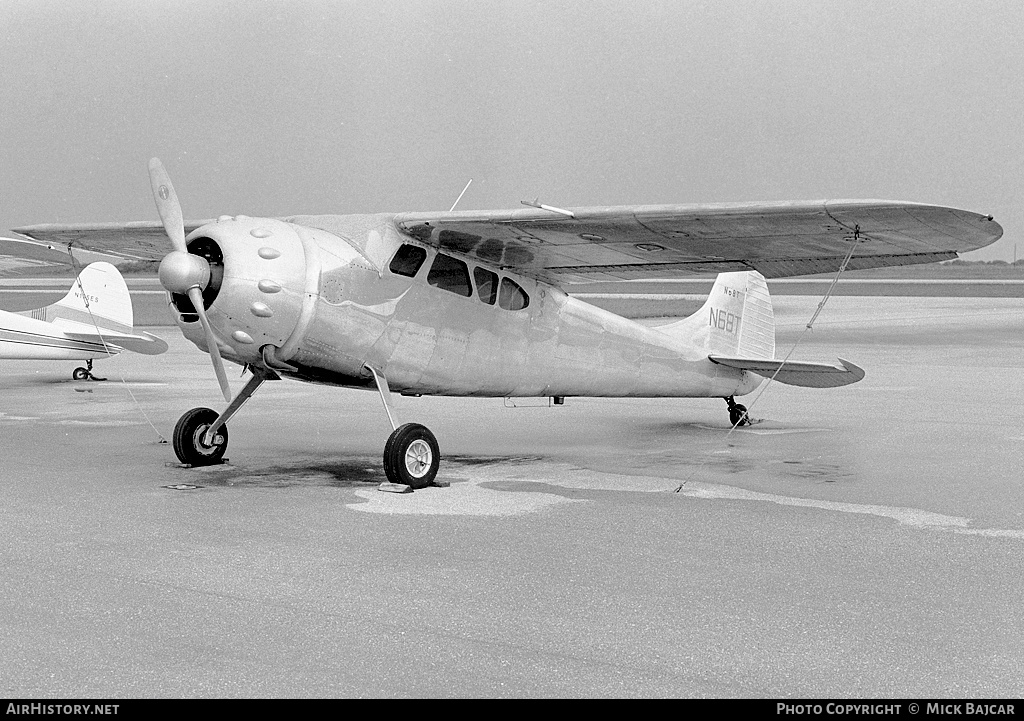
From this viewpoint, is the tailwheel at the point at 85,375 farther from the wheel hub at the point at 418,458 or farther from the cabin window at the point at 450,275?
the wheel hub at the point at 418,458

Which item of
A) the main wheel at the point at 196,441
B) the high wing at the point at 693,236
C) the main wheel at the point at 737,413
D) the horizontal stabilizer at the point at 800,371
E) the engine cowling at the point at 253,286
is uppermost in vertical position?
the high wing at the point at 693,236

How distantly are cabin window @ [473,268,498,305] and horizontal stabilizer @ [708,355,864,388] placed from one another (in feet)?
12.2

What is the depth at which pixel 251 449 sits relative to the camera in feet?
36.3

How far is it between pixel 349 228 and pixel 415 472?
2188mm

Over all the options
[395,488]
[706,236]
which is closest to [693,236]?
[706,236]

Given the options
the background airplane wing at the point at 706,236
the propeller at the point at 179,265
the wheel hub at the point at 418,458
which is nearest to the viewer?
the background airplane wing at the point at 706,236

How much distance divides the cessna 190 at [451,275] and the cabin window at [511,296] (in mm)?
15

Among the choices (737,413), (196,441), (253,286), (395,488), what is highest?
(253,286)

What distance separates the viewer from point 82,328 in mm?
18766

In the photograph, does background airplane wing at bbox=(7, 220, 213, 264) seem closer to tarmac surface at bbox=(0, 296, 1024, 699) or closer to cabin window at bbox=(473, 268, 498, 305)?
tarmac surface at bbox=(0, 296, 1024, 699)

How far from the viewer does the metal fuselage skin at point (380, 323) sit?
8438mm

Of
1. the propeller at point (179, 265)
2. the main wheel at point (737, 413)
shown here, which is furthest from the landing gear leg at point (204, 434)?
the main wheel at point (737, 413)

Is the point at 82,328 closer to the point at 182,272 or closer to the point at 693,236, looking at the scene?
the point at 182,272

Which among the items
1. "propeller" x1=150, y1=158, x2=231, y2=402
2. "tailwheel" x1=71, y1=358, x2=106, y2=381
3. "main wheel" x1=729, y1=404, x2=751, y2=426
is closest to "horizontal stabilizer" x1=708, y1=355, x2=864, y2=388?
"main wheel" x1=729, y1=404, x2=751, y2=426
